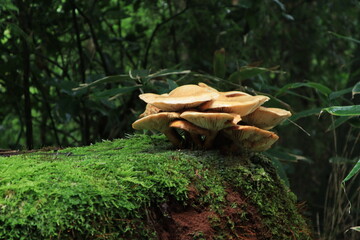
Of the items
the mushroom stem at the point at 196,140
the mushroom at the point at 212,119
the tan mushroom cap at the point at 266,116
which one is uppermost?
the mushroom at the point at 212,119

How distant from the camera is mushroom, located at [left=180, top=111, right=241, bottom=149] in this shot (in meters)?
1.56

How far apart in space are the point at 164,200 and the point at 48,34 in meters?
3.01

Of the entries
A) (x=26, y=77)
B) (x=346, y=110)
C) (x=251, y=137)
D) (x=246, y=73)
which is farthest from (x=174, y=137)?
(x=26, y=77)

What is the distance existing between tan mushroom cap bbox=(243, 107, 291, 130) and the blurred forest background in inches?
36.1

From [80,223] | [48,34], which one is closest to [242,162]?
[80,223]

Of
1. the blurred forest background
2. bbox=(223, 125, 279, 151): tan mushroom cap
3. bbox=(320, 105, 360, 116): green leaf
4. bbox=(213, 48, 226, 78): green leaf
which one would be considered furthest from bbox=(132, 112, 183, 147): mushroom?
bbox=(213, 48, 226, 78): green leaf

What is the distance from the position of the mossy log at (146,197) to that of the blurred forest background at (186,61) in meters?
1.02

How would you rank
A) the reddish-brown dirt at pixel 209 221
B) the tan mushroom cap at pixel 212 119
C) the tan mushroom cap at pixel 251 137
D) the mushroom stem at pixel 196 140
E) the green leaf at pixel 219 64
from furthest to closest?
the green leaf at pixel 219 64
the mushroom stem at pixel 196 140
the tan mushroom cap at pixel 251 137
the tan mushroom cap at pixel 212 119
the reddish-brown dirt at pixel 209 221

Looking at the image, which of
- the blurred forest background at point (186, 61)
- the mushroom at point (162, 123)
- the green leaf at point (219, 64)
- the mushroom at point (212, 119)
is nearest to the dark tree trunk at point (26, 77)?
the blurred forest background at point (186, 61)

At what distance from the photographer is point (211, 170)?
1.70 meters

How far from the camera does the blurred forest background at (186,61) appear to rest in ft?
10.9

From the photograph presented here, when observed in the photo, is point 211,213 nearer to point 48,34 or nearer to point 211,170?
point 211,170

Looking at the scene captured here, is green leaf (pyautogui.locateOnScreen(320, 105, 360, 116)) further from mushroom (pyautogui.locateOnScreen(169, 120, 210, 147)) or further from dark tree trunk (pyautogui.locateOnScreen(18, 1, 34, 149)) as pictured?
dark tree trunk (pyautogui.locateOnScreen(18, 1, 34, 149))

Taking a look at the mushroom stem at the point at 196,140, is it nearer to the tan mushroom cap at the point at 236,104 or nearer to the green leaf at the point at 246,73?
the tan mushroom cap at the point at 236,104
